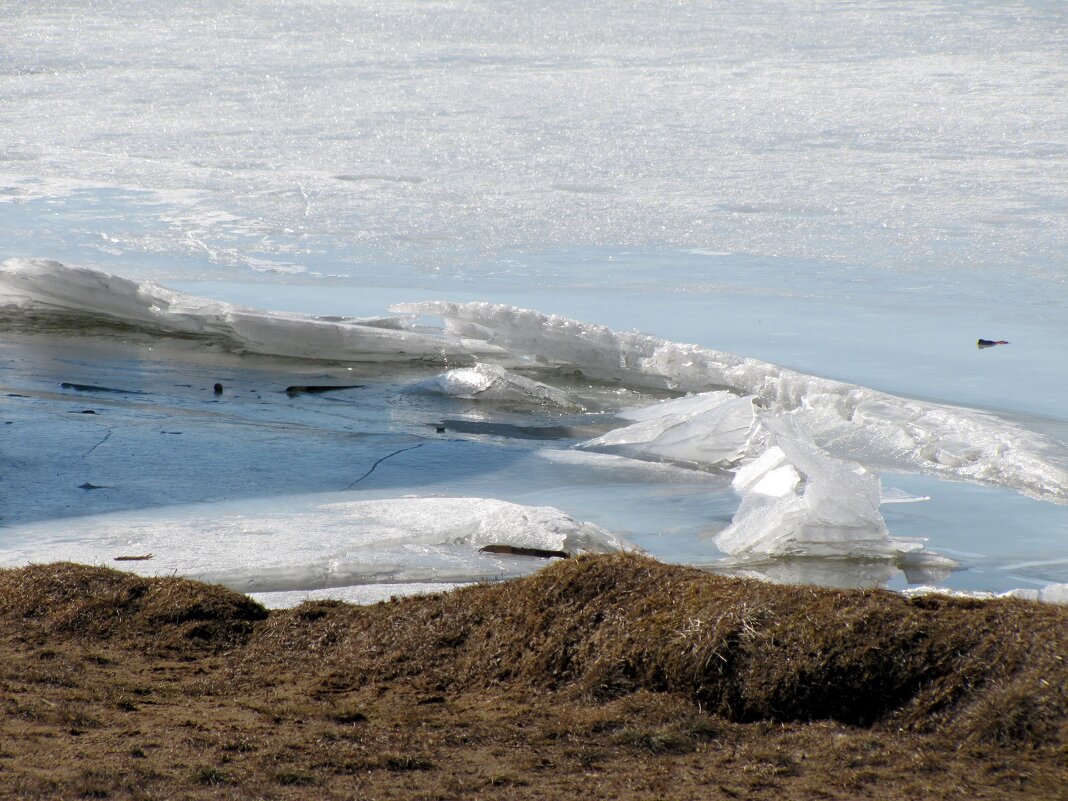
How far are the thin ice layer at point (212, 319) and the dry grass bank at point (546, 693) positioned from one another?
13.2 feet

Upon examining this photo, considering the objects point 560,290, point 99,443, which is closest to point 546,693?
point 99,443

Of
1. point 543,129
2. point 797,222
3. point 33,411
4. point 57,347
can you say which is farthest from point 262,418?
point 543,129

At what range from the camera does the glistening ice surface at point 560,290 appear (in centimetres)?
450

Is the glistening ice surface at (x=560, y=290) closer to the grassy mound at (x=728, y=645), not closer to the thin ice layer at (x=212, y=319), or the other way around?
the thin ice layer at (x=212, y=319)

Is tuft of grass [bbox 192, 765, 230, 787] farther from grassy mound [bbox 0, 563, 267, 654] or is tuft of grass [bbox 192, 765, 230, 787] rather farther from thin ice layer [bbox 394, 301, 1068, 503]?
thin ice layer [bbox 394, 301, 1068, 503]

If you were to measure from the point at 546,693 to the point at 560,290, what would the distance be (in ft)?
19.1

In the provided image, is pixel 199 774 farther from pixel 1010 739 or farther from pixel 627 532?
pixel 627 532

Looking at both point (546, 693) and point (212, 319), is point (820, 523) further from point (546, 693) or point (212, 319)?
point (212, 319)

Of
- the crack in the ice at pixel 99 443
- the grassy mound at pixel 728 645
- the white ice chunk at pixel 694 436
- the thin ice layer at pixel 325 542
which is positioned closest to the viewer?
the grassy mound at pixel 728 645

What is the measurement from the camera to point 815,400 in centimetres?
595

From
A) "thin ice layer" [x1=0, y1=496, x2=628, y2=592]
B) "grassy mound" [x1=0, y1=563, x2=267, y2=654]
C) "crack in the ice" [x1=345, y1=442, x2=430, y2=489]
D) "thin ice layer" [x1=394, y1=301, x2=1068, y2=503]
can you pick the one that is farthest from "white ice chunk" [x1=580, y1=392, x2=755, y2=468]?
"grassy mound" [x1=0, y1=563, x2=267, y2=654]

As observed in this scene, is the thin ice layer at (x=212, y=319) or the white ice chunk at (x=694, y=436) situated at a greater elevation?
the thin ice layer at (x=212, y=319)

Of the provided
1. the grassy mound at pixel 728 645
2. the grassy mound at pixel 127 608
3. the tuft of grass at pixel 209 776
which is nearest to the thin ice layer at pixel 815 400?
the grassy mound at pixel 728 645

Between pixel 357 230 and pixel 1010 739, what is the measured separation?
7.80 meters
